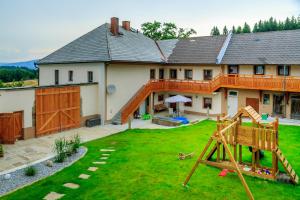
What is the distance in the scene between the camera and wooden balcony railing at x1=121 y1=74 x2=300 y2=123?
25016mm

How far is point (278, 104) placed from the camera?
27172 mm

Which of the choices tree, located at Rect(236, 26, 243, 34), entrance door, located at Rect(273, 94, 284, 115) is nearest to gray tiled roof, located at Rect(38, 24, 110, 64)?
entrance door, located at Rect(273, 94, 284, 115)

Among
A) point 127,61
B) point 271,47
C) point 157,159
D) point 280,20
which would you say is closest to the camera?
point 157,159

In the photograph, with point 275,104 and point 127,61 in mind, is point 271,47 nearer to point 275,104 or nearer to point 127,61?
point 275,104

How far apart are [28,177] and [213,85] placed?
2029 centimetres

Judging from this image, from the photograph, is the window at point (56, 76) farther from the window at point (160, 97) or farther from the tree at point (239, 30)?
the tree at point (239, 30)

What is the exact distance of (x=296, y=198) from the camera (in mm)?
10516

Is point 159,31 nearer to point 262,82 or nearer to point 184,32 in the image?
point 184,32

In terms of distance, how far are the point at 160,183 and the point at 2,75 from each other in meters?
43.2

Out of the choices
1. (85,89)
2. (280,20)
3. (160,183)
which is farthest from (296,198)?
(280,20)

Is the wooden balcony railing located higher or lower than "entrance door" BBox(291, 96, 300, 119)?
higher

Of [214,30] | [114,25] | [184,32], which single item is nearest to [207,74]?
[114,25]

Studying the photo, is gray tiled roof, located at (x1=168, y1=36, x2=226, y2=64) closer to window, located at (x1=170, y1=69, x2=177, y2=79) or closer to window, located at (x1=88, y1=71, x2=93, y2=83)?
window, located at (x1=170, y1=69, x2=177, y2=79)

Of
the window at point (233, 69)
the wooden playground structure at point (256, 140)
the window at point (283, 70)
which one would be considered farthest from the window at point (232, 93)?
the wooden playground structure at point (256, 140)
